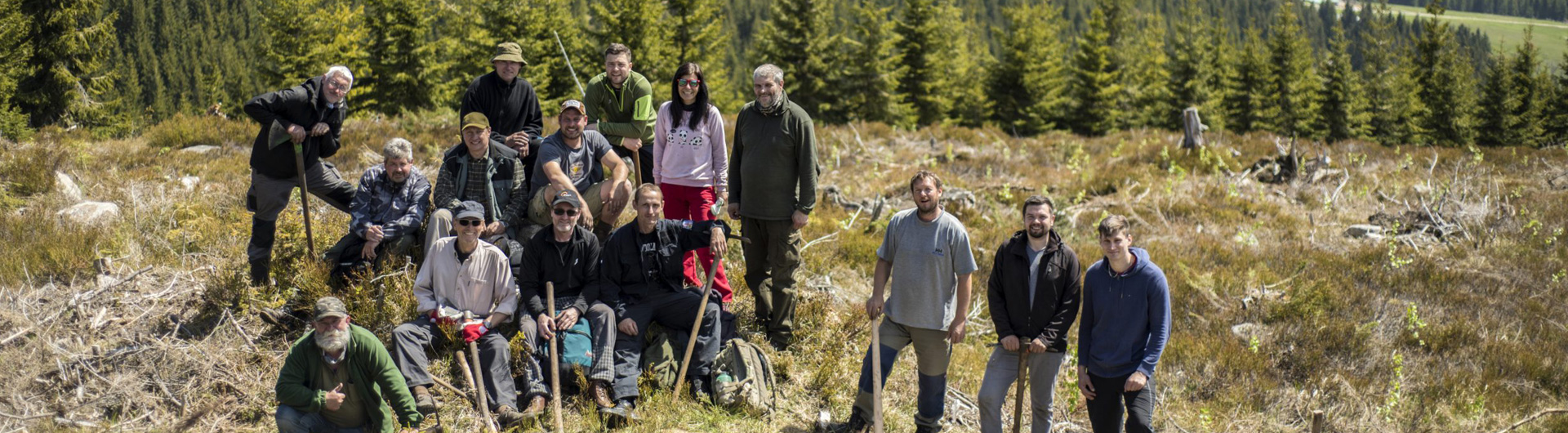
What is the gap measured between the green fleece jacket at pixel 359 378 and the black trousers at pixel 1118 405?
3786 millimetres

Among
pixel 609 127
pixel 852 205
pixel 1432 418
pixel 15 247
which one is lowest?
pixel 1432 418

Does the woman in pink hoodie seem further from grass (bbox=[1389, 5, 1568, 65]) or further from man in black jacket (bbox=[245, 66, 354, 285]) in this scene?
grass (bbox=[1389, 5, 1568, 65])

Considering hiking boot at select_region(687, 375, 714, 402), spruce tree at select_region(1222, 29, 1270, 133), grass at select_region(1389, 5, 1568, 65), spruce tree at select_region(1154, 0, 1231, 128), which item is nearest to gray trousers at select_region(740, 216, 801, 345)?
hiking boot at select_region(687, 375, 714, 402)

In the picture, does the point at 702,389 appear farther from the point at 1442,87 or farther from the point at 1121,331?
the point at 1442,87

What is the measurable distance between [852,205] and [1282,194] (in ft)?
21.3

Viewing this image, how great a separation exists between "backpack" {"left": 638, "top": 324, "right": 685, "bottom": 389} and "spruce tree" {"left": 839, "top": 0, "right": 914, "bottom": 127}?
25.7 m

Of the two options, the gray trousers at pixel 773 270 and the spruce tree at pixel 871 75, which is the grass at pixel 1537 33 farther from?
the gray trousers at pixel 773 270

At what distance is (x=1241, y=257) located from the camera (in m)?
10.6

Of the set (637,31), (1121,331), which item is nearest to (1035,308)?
(1121,331)

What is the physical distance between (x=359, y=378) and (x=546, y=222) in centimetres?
197

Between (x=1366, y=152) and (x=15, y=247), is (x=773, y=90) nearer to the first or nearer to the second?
(x=15, y=247)

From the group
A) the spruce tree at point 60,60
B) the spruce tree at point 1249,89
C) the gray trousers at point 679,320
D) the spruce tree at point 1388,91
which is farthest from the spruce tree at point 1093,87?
the spruce tree at point 60,60

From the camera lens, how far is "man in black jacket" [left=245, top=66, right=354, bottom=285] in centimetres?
625

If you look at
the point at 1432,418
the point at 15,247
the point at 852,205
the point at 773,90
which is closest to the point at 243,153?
the point at 15,247
